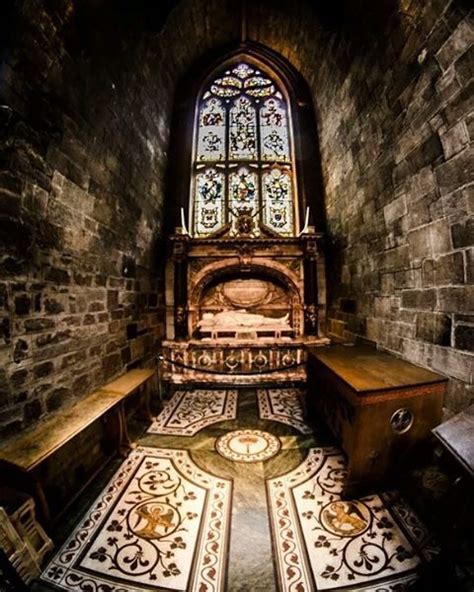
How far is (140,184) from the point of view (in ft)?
13.4

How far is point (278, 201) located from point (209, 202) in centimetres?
150

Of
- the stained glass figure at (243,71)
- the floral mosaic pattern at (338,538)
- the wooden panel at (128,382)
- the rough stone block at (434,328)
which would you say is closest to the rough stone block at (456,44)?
the rough stone block at (434,328)

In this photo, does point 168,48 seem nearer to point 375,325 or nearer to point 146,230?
point 146,230

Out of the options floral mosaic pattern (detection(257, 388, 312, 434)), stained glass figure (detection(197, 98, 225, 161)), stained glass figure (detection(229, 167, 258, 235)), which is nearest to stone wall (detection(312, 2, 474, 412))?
floral mosaic pattern (detection(257, 388, 312, 434))

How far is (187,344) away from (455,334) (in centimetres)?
362

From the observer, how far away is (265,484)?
86.3 inches

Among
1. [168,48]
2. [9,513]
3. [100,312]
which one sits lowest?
[9,513]

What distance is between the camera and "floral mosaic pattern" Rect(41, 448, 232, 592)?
4.83ft

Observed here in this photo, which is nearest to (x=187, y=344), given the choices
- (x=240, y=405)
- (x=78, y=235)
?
(x=240, y=405)

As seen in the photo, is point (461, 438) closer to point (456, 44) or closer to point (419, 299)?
point (419, 299)

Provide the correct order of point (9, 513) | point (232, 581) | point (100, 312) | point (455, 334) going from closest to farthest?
point (232, 581)
point (9, 513)
point (455, 334)
point (100, 312)

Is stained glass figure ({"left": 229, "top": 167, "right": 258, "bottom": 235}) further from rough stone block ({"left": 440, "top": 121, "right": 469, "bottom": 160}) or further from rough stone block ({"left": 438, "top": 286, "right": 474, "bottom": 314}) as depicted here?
rough stone block ({"left": 438, "top": 286, "right": 474, "bottom": 314})

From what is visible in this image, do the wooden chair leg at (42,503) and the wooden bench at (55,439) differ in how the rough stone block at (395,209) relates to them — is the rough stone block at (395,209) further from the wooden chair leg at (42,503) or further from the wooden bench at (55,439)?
the wooden chair leg at (42,503)

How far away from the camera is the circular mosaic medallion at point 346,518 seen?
1.75m
